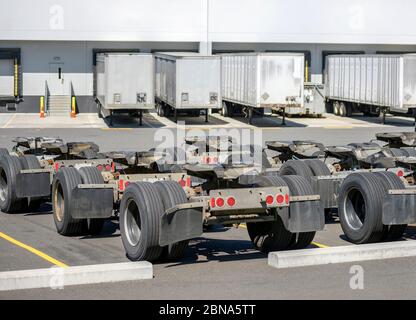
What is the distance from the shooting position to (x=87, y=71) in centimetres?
5106

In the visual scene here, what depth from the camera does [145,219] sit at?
477 inches

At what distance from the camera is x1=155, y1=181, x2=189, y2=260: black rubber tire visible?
12.1 metres

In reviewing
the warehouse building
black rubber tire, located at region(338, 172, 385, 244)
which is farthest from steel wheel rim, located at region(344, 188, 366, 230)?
the warehouse building

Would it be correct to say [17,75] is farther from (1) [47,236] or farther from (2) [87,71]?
(1) [47,236]

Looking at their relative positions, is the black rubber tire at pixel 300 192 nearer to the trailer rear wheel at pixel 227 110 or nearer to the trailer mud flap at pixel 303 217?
the trailer mud flap at pixel 303 217

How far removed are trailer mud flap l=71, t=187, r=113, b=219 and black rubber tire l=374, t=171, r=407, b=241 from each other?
418 centimetres

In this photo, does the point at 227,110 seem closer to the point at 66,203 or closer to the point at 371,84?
the point at 371,84

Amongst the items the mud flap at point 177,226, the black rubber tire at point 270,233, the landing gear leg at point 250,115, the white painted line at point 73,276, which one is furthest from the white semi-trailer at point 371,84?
the white painted line at point 73,276

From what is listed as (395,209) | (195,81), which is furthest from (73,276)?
(195,81)

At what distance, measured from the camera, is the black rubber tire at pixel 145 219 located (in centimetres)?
1210

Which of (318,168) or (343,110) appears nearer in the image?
(318,168)

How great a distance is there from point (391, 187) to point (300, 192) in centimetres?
162

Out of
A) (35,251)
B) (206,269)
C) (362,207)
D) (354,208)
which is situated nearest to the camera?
(206,269)

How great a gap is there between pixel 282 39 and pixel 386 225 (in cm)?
3899
